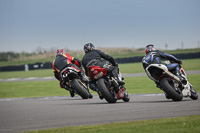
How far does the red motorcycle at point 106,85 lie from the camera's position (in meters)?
10.5

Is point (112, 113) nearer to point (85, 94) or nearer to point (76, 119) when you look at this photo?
point (76, 119)

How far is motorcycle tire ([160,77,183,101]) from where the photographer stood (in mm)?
Answer: 9805

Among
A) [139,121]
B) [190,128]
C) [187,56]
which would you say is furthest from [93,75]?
[187,56]

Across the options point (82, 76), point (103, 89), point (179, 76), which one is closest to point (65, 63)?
point (82, 76)

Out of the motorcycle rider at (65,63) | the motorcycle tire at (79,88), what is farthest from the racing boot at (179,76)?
the motorcycle rider at (65,63)

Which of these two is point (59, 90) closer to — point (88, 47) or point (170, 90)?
point (88, 47)

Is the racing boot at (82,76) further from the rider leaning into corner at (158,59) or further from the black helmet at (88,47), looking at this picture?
the rider leaning into corner at (158,59)

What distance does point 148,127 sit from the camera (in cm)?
630

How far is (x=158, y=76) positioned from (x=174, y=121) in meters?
3.66

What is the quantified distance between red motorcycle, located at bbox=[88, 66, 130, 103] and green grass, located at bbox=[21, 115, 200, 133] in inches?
141

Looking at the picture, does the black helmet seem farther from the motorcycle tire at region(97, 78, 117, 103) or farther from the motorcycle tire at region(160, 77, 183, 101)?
the motorcycle tire at region(160, 77, 183, 101)

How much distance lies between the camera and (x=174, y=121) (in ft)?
22.1

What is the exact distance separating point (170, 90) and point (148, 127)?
3.62m

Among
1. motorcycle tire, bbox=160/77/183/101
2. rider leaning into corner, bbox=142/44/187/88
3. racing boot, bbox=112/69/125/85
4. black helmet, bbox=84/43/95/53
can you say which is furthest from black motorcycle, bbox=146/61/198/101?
black helmet, bbox=84/43/95/53
